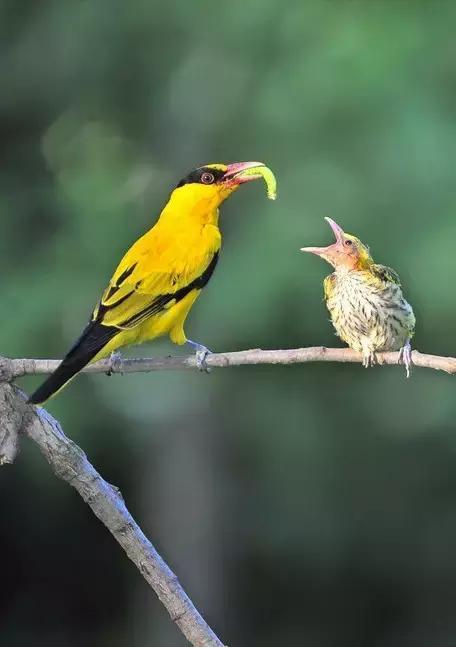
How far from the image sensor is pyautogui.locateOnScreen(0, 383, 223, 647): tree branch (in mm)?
1841

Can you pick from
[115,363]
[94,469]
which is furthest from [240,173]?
[94,469]

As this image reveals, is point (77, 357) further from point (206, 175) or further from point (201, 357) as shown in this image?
point (206, 175)

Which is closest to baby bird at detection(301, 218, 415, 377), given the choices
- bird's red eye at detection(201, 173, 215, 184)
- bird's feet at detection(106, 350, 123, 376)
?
bird's red eye at detection(201, 173, 215, 184)

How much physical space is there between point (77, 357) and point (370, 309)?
0.65 metres

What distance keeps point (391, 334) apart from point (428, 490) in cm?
793

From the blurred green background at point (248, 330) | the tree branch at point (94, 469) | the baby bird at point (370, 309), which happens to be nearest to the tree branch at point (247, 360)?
the tree branch at point (94, 469)

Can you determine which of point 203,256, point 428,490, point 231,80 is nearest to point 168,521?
point 428,490

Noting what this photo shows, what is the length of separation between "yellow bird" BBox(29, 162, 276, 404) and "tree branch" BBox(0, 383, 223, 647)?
0.39 feet

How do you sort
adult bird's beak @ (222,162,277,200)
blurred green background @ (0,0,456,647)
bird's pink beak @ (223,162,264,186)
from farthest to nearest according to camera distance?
1. blurred green background @ (0,0,456,647)
2. bird's pink beak @ (223,162,264,186)
3. adult bird's beak @ (222,162,277,200)

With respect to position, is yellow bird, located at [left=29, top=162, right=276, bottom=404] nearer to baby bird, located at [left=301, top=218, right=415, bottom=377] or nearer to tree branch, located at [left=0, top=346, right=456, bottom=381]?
tree branch, located at [left=0, top=346, right=456, bottom=381]

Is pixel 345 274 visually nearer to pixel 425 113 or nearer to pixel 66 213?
pixel 425 113

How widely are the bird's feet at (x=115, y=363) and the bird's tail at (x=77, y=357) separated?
2.5 inches

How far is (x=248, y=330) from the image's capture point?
755 cm

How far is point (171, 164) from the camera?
304 inches
